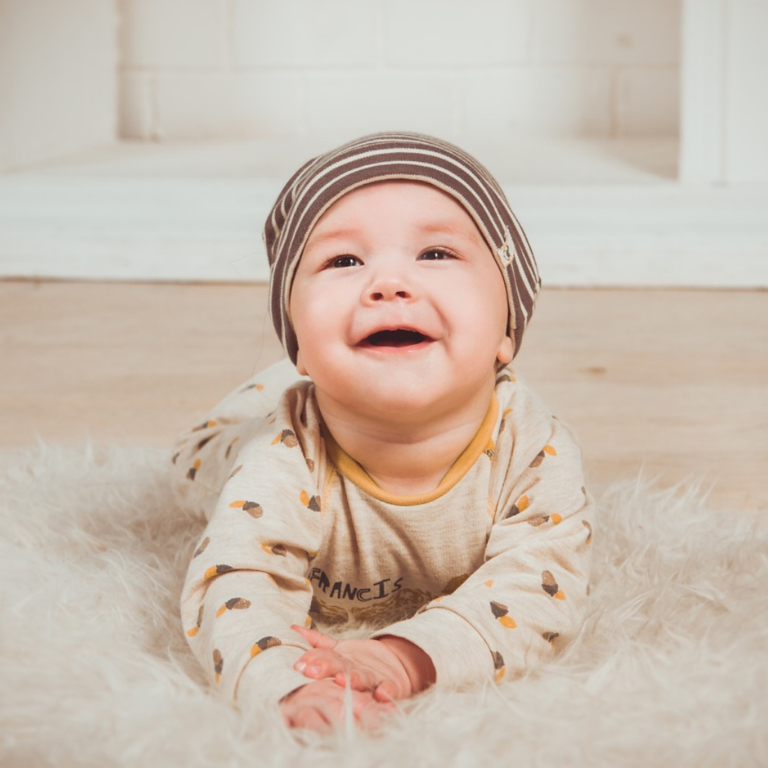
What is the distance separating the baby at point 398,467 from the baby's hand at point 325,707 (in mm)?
21

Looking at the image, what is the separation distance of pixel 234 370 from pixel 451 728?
97cm

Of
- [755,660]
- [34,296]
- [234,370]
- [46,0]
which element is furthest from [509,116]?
[755,660]

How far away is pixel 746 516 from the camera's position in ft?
3.24

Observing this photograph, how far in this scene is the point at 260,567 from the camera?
0.73 meters

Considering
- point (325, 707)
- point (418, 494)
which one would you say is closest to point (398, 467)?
point (418, 494)

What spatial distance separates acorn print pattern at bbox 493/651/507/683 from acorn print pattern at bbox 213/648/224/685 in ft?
0.55

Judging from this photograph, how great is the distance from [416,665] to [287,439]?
0.20 m

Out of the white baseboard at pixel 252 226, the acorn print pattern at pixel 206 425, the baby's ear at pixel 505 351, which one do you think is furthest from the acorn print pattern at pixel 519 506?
the white baseboard at pixel 252 226

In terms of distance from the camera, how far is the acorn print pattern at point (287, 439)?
31.6 inches

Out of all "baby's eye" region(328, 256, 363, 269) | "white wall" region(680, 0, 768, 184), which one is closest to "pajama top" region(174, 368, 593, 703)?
"baby's eye" region(328, 256, 363, 269)

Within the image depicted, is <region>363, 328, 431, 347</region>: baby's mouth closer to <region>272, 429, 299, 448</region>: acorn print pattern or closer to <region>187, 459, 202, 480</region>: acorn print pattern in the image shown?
<region>272, 429, 299, 448</region>: acorn print pattern

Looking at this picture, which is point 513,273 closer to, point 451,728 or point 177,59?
point 451,728

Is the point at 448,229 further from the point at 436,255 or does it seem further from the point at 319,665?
the point at 319,665

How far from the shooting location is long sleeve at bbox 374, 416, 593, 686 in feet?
2.25
